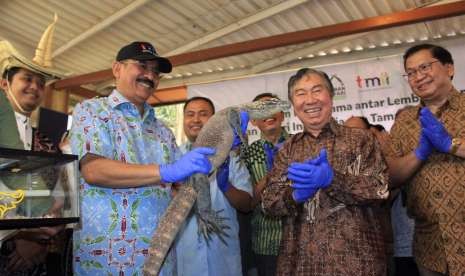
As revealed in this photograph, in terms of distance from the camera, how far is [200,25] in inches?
232

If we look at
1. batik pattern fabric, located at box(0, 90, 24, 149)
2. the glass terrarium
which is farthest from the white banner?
the glass terrarium

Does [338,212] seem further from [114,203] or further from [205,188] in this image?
[114,203]

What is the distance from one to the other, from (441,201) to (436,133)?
1.31ft

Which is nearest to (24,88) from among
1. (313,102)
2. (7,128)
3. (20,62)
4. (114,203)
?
(20,62)

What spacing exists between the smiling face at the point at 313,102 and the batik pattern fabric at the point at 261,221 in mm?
932

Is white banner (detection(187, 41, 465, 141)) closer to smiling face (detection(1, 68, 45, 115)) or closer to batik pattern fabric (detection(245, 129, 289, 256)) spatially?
batik pattern fabric (detection(245, 129, 289, 256))

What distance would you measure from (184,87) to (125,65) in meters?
2.66

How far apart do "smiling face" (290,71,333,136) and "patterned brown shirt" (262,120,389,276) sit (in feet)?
0.20

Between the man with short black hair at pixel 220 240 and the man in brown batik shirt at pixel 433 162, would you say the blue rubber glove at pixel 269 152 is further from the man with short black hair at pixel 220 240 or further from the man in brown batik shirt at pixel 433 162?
the man in brown batik shirt at pixel 433 162

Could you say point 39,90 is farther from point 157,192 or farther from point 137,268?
point 137,268

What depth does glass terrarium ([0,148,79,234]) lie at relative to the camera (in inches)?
52.2

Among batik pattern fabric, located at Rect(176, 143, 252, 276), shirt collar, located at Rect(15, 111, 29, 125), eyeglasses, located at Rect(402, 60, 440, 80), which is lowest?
batik pattern fabric, located at Rect(176, 143, 252, 276)

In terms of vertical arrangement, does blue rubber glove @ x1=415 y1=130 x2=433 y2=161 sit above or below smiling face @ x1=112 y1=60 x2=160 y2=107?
below

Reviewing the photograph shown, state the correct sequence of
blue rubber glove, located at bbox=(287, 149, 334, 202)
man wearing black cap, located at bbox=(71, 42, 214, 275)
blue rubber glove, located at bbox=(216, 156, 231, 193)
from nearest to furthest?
blue rubber glove, located at bbox=(287, 149, 334, 202) < man wearing black cap, located at bbox=(71, 42, 214, 275) < blue rubber glove, located at bbox=(216, 156, 231, 193)
